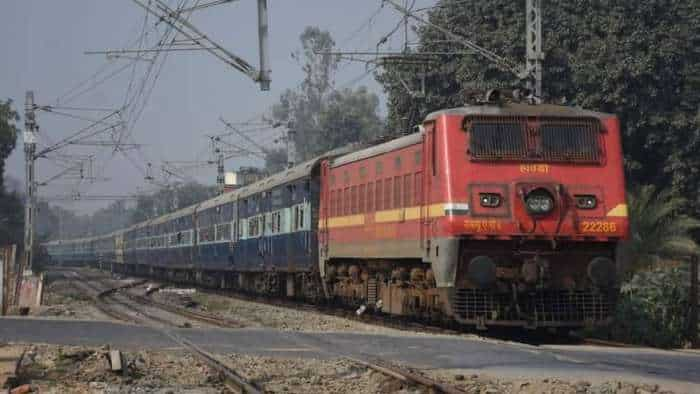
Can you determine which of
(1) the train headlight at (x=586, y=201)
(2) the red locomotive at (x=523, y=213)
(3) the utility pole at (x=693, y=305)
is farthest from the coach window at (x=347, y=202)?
(3) the utility pole at (x=693, y=305)

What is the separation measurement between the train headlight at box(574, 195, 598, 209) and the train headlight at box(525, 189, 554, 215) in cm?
48

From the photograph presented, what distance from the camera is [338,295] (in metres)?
24.7

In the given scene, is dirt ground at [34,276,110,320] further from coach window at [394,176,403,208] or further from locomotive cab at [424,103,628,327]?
locomotive cab at [424,103,628,327]

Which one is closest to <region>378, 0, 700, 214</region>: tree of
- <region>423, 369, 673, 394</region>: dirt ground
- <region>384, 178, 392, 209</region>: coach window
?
<region>384, 178, 392, 209</region>: coach window

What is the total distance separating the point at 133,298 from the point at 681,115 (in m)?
20.2

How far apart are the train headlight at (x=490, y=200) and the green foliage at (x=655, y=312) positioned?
4.74 meters

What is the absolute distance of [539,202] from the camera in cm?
1638

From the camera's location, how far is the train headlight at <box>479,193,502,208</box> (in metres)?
16.3

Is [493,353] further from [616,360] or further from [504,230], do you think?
[504,230]

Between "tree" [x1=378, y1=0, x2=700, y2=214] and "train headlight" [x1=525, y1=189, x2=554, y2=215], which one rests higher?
"tree" [x1=378, y1=0, x2=700, y2=214]

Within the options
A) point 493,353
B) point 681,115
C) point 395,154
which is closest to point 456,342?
point 493,353

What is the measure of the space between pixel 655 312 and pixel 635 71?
1632 centimetres

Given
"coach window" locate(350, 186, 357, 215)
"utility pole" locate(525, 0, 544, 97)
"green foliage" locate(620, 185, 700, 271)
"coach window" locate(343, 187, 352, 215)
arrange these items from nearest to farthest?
"coach window" locate(350, 186, 357, 215) < "coach window" locate(343, 187, 352, 215) < "utility pole" locate(525, 0, 544, 97) < "green foliage" locate(620, 185, 700, 271)

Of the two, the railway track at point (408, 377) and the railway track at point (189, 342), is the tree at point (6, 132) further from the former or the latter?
the railway track at point (408, 377)
